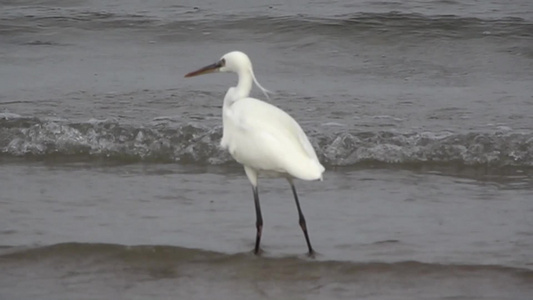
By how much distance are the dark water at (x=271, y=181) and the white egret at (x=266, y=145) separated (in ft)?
1.22

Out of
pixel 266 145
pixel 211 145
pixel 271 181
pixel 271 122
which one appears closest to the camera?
pixel 266 145

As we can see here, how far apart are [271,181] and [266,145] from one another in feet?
4.76

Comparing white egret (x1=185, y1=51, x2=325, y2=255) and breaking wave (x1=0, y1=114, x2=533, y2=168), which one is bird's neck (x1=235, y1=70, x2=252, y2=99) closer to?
white egret (x1=185, y1=51, x2=325, y2=255)

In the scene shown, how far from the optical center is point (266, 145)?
5387mm

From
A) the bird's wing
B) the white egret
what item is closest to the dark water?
the white egret

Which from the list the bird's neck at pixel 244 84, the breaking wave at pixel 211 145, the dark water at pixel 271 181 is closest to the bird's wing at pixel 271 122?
the bird's neck at pixel 244 84

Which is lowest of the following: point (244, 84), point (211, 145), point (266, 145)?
point (211, 145)

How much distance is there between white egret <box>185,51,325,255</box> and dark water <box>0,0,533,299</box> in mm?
371

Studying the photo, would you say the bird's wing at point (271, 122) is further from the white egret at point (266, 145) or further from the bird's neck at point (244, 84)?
the bird's neck at point (244, 84)

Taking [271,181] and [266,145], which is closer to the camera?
[266,145]

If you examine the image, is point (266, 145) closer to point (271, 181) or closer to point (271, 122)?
point (271, 122)

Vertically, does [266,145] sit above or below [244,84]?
below

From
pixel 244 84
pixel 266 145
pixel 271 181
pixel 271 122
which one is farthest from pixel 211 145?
pixel 266 145

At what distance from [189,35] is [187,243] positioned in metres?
7.19
